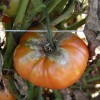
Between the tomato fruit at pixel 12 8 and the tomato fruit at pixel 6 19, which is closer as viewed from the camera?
the tomato fruit at pixel 12 8

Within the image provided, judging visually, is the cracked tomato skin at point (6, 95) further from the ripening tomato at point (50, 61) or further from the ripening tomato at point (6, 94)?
the ripening tomato at point (50, 61)

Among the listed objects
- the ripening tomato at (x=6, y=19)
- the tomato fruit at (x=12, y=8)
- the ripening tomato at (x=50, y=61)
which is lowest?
the ripening tomato at (x=50, y=61)

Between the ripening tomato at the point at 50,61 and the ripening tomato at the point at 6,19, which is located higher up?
the ripening tomato at the point at 6,19

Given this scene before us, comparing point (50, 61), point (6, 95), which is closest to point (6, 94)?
point (6, 95)

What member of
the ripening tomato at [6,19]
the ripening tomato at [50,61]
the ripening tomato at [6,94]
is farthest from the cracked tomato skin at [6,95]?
the ripening tomato at [6,19]

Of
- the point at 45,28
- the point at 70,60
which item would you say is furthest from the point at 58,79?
the point at 45,28

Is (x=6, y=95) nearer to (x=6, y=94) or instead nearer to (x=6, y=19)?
(x=6, y=94)

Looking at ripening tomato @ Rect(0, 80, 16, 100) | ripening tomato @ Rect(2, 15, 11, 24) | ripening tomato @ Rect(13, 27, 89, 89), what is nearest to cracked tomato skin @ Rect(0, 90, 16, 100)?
ripening tomato @ Rect(0, 80, 16, 100)

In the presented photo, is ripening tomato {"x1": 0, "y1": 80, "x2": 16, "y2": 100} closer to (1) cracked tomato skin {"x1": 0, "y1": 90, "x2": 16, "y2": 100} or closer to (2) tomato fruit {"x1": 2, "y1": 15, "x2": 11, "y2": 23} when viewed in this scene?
(1) cracked tomato skin {"x1": 0, "y1": 90, "x2": 16, "y2": 100}
